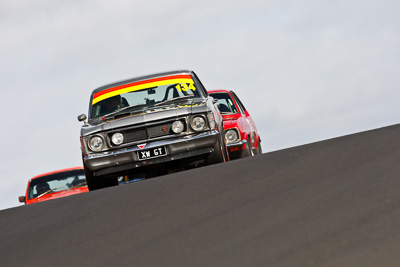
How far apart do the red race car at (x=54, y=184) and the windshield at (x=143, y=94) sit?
5.13 m

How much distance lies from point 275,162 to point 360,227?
2.82m

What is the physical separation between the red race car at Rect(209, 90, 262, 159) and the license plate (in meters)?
3.99

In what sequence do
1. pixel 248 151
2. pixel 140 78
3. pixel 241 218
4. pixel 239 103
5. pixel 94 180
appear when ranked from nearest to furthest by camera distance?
pixel 241 218, pixel 94 180, pixel 140 78, pixel 248 151, pixel 239 103

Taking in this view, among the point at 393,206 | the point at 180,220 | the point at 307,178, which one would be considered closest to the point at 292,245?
the point at 393,206

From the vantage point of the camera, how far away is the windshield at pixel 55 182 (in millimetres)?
16105

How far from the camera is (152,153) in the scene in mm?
9633

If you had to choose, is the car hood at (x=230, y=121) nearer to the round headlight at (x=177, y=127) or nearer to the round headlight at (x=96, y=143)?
the round headlight at (x=177, y=127)

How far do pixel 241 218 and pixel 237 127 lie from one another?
8600mm

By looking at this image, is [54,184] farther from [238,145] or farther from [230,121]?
[238,145]

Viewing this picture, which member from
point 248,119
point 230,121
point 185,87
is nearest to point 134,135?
point 185,87

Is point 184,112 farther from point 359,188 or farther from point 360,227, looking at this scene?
point 360,227

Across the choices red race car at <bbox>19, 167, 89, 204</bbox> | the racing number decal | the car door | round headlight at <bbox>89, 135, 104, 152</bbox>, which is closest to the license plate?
round headlight at <bbox>89, 135, 104, 152</bbox>

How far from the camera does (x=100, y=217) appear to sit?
6.19 metres

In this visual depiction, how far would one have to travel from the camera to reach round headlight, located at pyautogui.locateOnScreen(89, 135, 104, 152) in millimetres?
9805
